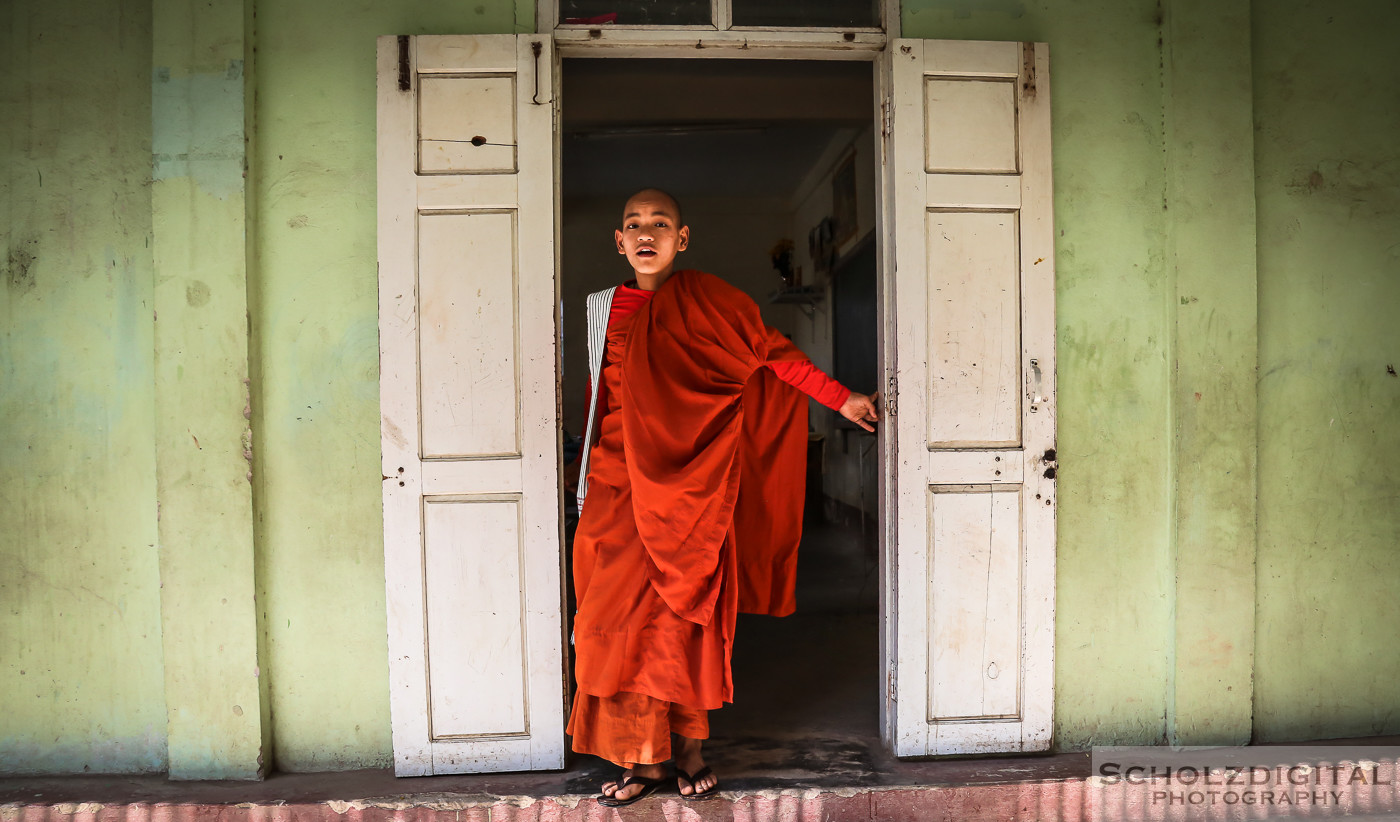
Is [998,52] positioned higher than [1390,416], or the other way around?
[998,52]

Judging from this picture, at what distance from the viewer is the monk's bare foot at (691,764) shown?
96.0 inches

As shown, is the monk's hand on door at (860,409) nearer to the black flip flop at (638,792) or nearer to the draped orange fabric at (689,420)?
the draped orange fabric at (689,420)

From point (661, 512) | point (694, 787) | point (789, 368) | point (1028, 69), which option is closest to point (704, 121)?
point (1028, 69)

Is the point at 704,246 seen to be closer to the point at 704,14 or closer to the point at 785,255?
the point at 785,255

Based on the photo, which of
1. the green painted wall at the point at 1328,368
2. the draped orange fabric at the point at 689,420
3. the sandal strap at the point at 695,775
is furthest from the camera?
the green painted wall at the point at 1328,368

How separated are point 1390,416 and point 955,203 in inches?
69.5

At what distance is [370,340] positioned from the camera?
103 inches

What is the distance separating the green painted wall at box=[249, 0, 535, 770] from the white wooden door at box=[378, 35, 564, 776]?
109mm

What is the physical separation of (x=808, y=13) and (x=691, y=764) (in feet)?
8.12

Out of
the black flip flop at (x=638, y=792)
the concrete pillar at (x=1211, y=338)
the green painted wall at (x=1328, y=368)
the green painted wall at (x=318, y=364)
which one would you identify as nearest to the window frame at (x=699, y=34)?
the green painted wall at (x=318, y=364)

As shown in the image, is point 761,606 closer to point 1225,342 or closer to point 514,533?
point 514,533

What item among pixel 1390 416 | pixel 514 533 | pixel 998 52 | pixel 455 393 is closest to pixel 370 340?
pixel 455 393

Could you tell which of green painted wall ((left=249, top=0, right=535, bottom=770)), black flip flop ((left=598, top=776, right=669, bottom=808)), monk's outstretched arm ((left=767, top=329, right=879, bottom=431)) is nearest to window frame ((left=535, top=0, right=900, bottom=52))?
green painted wall ((left=249, top=0, right=535, bottom=770))

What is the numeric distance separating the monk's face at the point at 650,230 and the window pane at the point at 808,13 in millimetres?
687
